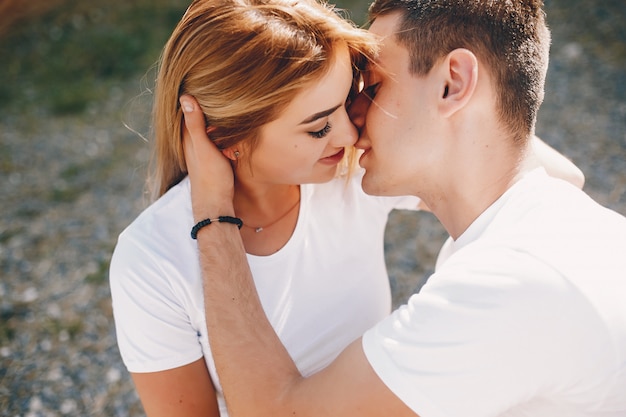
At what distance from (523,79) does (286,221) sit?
3.32ft

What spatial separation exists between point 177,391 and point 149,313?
0.95ft

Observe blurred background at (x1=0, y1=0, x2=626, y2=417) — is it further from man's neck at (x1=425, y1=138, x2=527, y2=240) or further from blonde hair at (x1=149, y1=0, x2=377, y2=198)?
man's neck at (x1=425, y1=138, x2=527, y2=240)

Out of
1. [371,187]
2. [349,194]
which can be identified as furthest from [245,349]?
[349,194]

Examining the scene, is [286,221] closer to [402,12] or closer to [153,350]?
[153,350]

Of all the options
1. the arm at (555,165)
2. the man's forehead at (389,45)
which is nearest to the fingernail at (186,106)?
the man's forehead at (389,45)

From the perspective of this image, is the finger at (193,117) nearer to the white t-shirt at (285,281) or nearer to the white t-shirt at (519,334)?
the white t-shirt at (285,281)

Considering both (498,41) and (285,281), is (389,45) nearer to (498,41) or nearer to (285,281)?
(498,41)

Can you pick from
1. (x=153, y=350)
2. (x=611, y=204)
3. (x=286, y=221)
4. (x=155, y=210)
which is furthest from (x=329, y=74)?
(x=611, y=204)

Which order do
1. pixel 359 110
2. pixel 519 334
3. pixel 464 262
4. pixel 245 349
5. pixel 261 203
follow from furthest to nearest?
pixel 261 203, pixel 359 110, pixel 245 349, pixel 464 262, pixel 519 334

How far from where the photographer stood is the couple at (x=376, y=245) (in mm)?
1670

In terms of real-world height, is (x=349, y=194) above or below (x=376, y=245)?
above

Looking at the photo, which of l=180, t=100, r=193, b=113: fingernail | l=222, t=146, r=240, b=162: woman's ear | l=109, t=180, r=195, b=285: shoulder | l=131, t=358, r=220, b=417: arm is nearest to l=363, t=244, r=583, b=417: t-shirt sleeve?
l=131, t=358, r=220, b=417: arm

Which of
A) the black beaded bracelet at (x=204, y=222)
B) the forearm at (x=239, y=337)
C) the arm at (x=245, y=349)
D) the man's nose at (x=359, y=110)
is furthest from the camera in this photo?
the man's nose at (x=359, y=110)

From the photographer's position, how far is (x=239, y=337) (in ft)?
6.52
